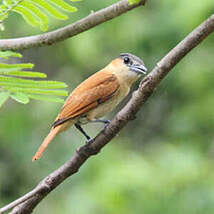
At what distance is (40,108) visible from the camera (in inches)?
303

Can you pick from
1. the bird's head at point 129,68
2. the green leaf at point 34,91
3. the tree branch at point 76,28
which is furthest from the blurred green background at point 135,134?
the green leaf at point 34,91

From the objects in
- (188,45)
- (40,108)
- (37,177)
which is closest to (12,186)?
(37,177)

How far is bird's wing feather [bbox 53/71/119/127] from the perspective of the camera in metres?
3.85

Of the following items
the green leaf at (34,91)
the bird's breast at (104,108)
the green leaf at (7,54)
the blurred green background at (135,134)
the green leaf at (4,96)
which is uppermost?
the green leaf at (7,54)

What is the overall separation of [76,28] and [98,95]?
1.42 meters

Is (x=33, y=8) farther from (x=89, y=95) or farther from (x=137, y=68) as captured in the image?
(x=137, y=68)

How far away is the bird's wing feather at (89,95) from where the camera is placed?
385cm

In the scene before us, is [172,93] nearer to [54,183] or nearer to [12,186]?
[12,186]

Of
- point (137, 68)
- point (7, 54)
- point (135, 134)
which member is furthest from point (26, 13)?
point (135, 134)

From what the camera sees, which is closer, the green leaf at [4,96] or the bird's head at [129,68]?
the green leaf at [4,96]

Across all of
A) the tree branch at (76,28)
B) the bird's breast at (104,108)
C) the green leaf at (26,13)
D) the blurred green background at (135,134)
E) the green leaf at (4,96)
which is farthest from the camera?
the blurred green background at (135,134)

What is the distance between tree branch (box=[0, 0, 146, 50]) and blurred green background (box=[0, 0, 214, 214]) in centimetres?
329

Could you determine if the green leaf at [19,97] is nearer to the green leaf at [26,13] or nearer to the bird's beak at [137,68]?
the green leaf at [26,13]

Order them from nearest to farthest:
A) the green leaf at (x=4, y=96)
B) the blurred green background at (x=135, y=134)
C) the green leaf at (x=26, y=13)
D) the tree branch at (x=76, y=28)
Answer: the green leaf at (x=4, y=96), the green leaf at (x=26, y=13), the tree branch at (x=76, y=28), the blurred green background at (x=135, y=134)
